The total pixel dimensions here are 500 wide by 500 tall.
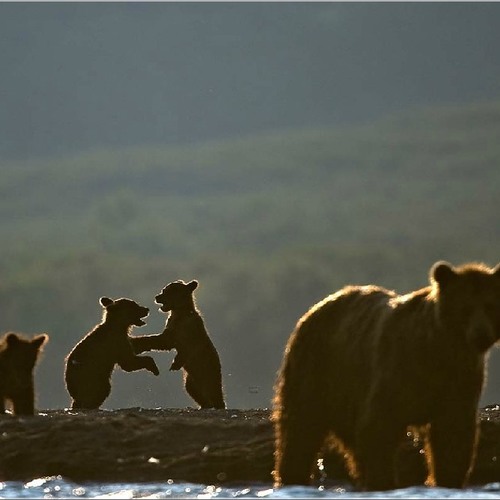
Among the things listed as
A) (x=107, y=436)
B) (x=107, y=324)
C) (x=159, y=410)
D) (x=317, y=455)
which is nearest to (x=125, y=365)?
(x=107, y=324)

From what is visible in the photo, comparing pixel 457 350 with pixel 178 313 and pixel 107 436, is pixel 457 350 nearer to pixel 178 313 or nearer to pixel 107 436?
pixel 107 436

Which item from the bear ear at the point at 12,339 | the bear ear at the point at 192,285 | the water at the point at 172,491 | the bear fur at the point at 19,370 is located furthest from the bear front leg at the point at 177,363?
the water at the point at 172,491

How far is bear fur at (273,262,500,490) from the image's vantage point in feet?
31.5

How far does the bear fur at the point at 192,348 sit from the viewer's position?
763 inches

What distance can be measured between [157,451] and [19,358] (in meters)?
4.52

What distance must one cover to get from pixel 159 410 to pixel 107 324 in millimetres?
2930

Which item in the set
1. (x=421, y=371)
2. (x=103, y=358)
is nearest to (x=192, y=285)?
(x=103, y=358)

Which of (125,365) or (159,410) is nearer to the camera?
(159,410)

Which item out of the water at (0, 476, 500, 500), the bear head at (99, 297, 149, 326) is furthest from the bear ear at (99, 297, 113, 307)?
the water at (0, 476, 500, 500)

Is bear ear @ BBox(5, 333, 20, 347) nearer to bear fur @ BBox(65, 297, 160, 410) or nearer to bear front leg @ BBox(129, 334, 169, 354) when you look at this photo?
bear fur @ BBox(65, 297, 160, 410)

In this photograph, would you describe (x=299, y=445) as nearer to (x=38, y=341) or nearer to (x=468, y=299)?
(x=468, y=299)

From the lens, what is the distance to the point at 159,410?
16734 mm

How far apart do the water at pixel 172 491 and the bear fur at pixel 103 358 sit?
6039mm

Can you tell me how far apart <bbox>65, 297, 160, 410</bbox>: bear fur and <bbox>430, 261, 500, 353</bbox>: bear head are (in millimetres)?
9541
